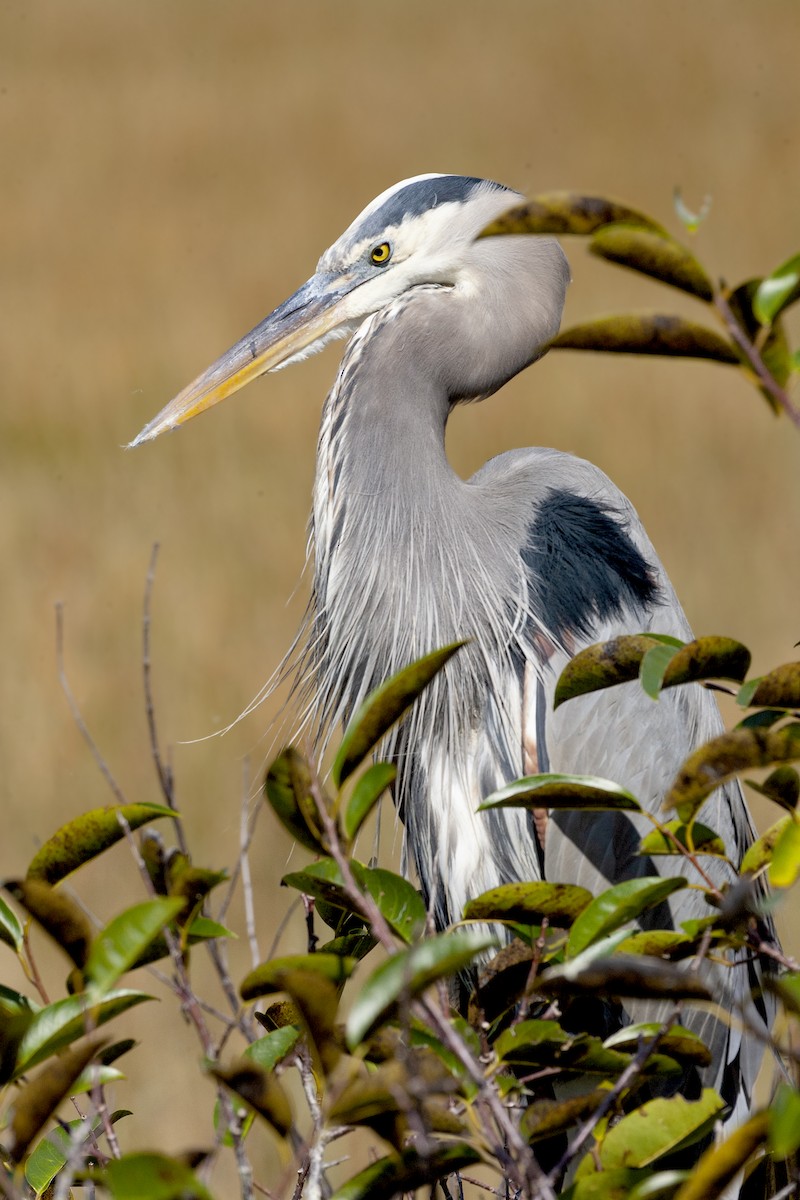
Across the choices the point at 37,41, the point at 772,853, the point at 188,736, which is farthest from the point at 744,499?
the point at 37,41

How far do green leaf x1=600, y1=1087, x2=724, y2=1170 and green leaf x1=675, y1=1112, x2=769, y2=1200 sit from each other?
137mm

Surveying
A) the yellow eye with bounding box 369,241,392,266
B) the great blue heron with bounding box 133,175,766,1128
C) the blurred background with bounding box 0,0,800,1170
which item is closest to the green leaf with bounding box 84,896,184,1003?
the great blue heron with bounding box 133,175,766,1128

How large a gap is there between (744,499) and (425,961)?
4.91m

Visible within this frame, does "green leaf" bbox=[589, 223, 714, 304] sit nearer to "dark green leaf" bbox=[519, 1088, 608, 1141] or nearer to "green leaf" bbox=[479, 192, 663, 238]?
"green leaf" bbox=[479, 192, 663, 238]

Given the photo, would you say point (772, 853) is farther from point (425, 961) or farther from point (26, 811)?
point (26, 811)

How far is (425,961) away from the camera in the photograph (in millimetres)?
742

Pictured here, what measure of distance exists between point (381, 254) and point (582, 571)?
0.50 meters

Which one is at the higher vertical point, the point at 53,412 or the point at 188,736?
the point at 53,412

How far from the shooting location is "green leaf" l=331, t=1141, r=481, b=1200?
801 millimetres

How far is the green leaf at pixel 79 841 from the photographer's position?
91 cm

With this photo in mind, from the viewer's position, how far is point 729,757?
32.3 inches

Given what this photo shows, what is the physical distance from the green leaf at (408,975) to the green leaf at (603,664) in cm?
31

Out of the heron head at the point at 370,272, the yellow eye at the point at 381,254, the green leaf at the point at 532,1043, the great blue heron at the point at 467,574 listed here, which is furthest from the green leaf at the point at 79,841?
the yellow eye at the point at 381,254

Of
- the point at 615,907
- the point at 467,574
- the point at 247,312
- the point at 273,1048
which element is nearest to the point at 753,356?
the point at 615,907
